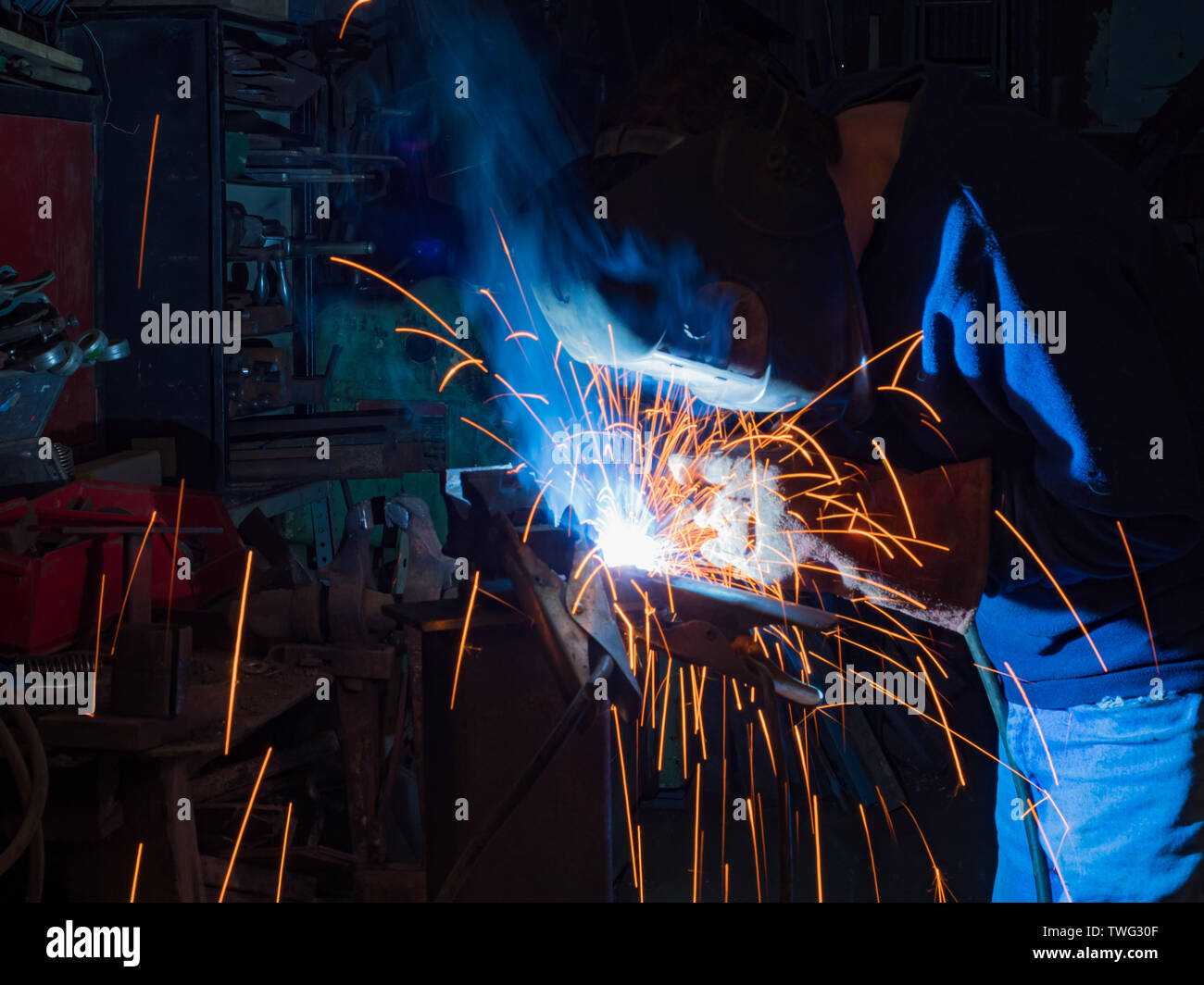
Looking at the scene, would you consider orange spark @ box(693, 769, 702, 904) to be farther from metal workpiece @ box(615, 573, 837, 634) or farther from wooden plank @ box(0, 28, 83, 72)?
wooden plank @ box(0, 28, 83, 72)

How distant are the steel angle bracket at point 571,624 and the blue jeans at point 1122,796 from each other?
0.88 metres

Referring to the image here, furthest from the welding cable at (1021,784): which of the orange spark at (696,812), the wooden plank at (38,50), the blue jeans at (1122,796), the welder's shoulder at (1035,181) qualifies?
the wooden plank at (38,50)

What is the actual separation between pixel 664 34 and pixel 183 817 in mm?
4011

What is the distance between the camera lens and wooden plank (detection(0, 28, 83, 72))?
8.85 feet

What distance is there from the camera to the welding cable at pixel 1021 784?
1791mm

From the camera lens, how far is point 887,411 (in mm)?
1753

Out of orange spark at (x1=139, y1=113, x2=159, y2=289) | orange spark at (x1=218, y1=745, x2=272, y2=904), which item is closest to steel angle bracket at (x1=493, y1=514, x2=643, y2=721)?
orange spark at (x1=218, y1=745, x2=272, y2=904)

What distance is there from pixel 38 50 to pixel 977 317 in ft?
10.0

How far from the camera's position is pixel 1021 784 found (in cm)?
184

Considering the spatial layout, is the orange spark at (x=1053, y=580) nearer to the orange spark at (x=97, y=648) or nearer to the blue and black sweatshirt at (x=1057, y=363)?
the blue and black sweatshirt at (x=1057, y=363)

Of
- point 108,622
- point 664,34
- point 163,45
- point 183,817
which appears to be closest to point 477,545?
point 183,817

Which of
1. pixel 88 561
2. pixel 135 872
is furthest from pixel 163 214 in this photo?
pixel 135 872
